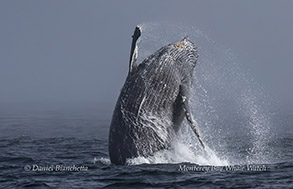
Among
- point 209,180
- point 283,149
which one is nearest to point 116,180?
point 209,180

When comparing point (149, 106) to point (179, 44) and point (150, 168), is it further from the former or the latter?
point (179, 44)

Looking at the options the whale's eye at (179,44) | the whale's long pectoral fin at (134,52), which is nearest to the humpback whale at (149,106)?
the whale's long pectoral fin at (134,52)

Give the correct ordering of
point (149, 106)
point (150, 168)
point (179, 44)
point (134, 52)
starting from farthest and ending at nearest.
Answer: point (179, 44) < point (134, 52) < point (149, 106) < point (150, 168)

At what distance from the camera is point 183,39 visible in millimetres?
18266

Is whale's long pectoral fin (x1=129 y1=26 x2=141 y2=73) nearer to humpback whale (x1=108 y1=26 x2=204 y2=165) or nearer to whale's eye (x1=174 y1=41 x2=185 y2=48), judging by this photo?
humpback whale (x1=108 y1=26 x2=204 y2=165)

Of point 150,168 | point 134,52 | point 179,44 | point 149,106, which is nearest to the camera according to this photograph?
point 150,168

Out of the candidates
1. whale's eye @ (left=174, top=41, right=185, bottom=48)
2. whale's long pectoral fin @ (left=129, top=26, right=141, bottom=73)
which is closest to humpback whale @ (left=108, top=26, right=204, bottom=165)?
whale's long pectoral fin @ (left=129, top=26, right=141, bottom=73)

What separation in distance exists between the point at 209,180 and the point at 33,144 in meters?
11.7

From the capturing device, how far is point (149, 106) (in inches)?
649

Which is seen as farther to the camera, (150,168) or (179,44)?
(179,44)

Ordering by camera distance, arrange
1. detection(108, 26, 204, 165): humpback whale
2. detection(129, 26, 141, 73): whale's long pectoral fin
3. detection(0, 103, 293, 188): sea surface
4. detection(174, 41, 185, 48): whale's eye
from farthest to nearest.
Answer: detection(174, 41, 185, 48): whale's eye
detection(129, 26, 141, 73): whale's long pectoral fin
detection(108, 26, 204, 165): humpback whale
detection(0, 103, 293, 188): sea surface

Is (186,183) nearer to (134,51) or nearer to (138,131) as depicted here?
(138,131)

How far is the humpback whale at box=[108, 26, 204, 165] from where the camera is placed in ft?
53.0

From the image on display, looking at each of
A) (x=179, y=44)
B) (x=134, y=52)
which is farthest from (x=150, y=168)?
(x=179, y=44)
